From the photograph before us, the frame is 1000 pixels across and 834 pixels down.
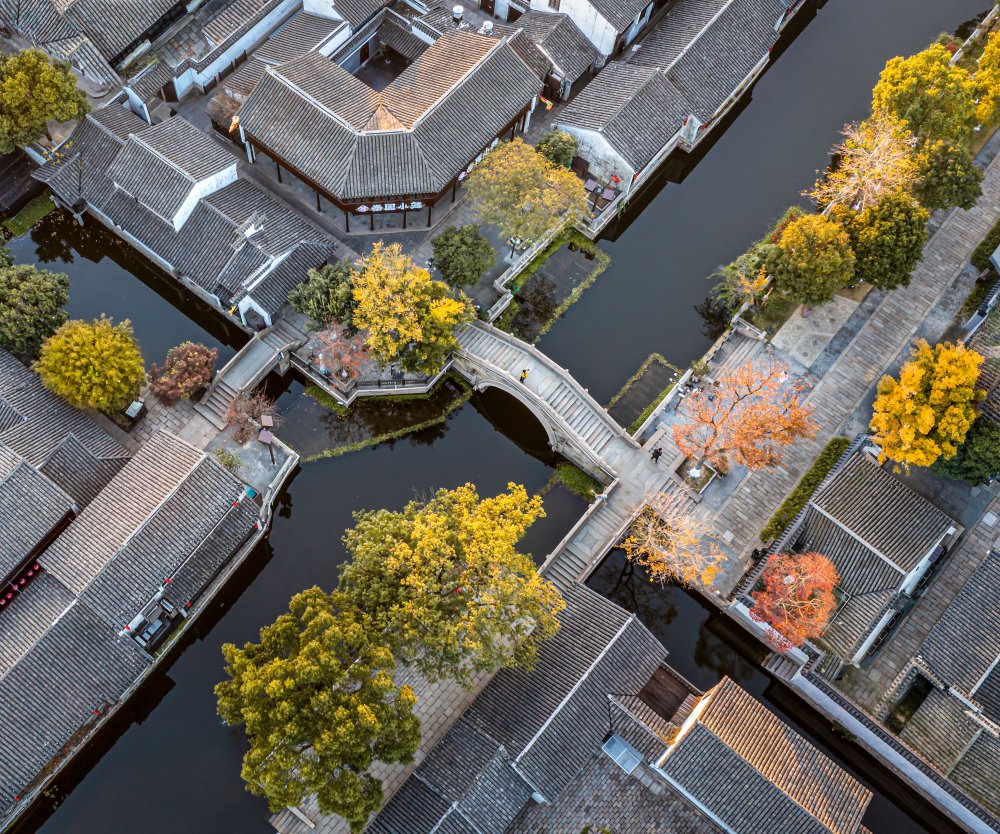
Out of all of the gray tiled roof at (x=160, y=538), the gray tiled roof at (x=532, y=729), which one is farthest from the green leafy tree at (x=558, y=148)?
the gray tiled roof at (x=532, y=729)

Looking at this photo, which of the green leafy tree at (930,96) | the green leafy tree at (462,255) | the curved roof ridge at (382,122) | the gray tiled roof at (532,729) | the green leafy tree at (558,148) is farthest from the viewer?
the green leafy tree at (558,148)

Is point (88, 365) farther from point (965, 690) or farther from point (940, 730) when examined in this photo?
point (965, 690)

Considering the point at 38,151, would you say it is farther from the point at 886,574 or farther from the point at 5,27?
the point at 886,574

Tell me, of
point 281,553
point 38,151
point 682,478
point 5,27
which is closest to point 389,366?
point 281,553

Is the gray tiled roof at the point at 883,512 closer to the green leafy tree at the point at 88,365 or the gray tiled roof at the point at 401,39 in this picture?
the green leafy tree at the point at 88,365

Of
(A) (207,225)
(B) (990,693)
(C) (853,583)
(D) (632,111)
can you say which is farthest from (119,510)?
(B) (990,693)

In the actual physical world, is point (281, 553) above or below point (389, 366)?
below

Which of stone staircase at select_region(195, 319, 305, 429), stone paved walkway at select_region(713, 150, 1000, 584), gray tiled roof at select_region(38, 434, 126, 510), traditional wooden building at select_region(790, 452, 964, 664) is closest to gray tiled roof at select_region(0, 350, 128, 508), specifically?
gray tiled roof at select_region(38, 434, 126, 510)
